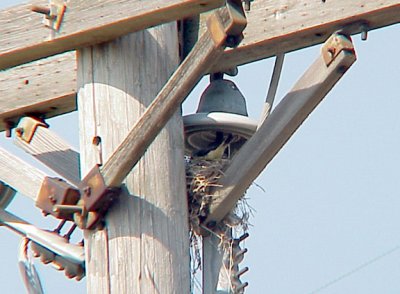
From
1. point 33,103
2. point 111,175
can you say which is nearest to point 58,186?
point 111,175

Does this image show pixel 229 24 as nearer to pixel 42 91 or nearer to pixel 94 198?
pixel 94 198

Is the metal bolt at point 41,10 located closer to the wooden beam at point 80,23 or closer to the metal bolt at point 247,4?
the wooden beam at point 80,23

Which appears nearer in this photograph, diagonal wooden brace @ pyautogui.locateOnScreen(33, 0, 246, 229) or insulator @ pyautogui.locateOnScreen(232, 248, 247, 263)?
diagonal wooden brace @ pyautogui.locateOnScreen(33, 0, 246, 229)

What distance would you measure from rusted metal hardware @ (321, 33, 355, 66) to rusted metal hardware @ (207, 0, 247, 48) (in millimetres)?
503

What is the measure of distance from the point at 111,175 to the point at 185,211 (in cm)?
25

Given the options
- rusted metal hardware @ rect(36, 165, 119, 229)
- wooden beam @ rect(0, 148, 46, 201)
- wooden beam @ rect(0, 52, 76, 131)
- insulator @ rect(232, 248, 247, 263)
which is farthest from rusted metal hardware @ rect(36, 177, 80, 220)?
insulator @ rect(232, 248, 247, 263)

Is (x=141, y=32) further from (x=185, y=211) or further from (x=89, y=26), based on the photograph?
(x=185, y=211)

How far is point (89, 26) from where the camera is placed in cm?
452

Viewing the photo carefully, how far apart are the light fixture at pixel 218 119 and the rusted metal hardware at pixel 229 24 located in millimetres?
747

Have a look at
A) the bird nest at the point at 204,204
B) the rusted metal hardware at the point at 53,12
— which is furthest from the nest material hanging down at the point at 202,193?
the rusted metal hardware at the point at 53,12

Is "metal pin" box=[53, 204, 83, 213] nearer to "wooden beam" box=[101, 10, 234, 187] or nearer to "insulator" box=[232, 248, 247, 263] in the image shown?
"wooden beam" box=[101, 10, 234, 187]

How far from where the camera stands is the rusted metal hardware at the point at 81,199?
440 centimetres

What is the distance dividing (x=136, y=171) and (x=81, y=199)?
176 millimetres

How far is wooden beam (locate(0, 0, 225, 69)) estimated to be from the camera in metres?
4.30
